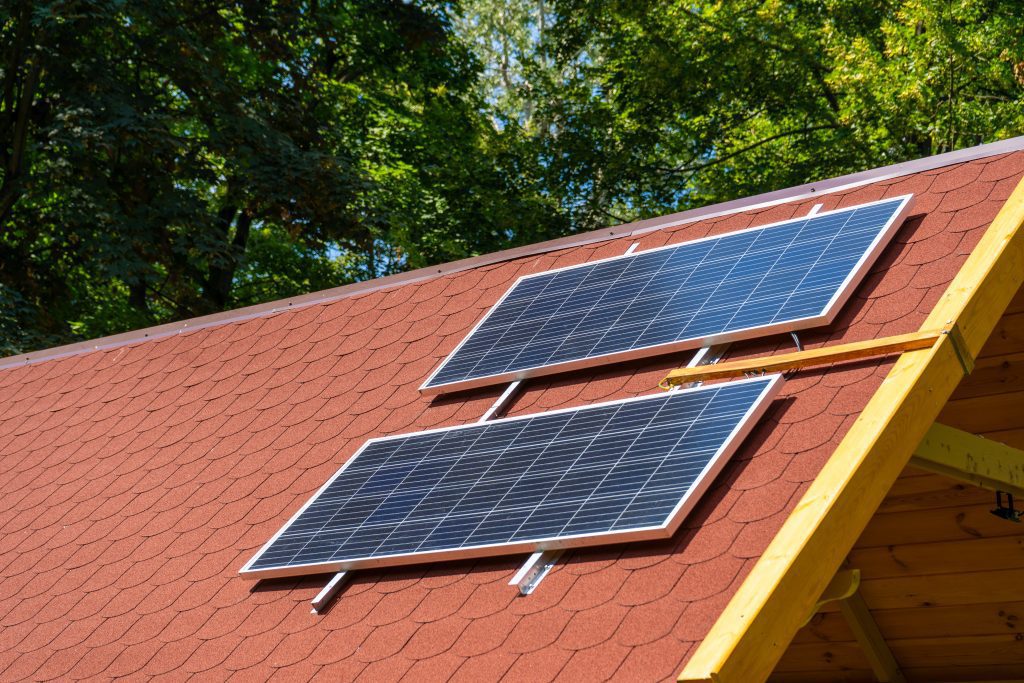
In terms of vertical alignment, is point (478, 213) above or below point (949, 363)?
above

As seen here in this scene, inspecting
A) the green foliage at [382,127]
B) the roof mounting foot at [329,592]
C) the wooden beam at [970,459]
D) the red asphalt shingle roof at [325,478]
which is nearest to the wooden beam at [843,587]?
the red asphalt shingle roof at [325,478]

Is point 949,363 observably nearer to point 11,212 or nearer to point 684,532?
point 684,532

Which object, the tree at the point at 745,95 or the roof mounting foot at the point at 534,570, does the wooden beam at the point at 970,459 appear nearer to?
the roof mounting foot at the point at 534,570

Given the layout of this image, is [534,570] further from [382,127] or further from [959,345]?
[382,127]

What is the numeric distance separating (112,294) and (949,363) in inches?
968

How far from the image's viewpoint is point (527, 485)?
17.6 ft

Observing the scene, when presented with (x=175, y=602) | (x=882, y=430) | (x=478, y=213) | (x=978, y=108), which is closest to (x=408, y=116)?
(x=478, y=213)

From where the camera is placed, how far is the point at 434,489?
5.75 meters

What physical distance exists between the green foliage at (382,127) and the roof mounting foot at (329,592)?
52.5 ft

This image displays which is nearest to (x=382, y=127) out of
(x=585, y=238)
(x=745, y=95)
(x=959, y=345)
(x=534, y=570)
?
(x=745, y=95)

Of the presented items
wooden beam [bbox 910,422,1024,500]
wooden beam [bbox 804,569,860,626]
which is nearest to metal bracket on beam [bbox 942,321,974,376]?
wooden beam [bbox 910,422,1024,500]

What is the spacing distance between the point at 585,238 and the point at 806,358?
10.3 feet

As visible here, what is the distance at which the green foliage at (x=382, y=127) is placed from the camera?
21.2 m

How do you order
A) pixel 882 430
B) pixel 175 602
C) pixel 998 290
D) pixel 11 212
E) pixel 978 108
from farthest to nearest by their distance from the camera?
pixel 11 212 → pixel 978 108 → pixel 175 602 → pixel 998 290 → pixel 882 430
